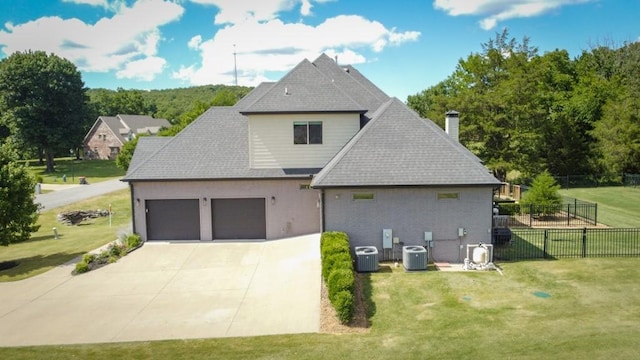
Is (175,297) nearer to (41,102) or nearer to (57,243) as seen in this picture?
(57,243)

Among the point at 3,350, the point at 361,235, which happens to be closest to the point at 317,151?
the point at 361,235

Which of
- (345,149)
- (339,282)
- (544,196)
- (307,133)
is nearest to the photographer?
(339,282)

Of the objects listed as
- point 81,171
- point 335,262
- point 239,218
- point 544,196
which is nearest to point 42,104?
point 81,171

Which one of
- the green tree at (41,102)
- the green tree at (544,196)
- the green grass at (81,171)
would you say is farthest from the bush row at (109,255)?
the green tree at (41,102)

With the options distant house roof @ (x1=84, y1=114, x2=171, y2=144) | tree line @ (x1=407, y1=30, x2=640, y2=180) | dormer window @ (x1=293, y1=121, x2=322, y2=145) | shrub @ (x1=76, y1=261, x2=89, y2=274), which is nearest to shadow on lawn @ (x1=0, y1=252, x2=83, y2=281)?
shrub @ (x1=76, y1=261, x2=89, y2=274)

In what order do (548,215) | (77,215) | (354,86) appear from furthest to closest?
1. (77,215)
2. (548,215)
3. (354,86)

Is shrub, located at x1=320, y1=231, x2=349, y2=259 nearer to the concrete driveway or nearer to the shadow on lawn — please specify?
the concrete driveway
